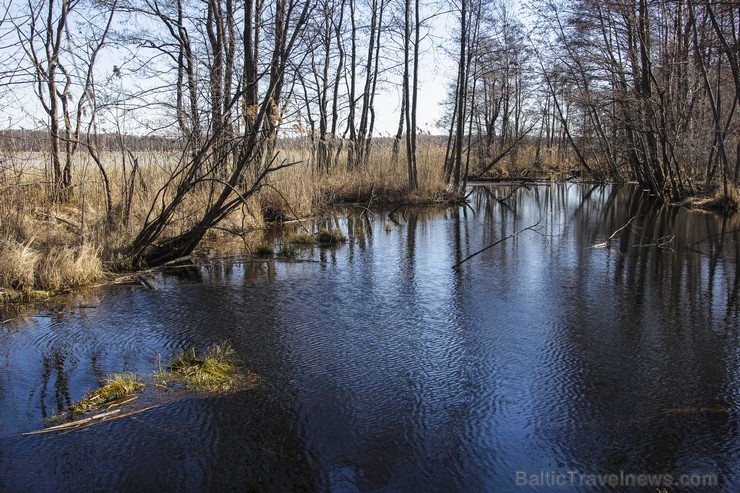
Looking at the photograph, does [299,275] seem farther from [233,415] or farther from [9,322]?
[233,415]

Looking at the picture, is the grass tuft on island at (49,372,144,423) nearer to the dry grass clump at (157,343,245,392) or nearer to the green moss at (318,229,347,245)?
the dry grass clump at (157,343,245,392)

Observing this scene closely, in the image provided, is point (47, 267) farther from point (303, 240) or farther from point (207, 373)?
point (303, 240)

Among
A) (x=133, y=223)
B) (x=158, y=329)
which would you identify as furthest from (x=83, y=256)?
(x=158, y=329)

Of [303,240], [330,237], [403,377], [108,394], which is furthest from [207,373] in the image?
[330,237]

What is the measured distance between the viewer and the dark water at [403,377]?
3564 millimetres

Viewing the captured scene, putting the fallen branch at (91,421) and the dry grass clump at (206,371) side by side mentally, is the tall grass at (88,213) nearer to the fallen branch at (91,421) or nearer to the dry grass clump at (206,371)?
the dry grass clump at (206,371)

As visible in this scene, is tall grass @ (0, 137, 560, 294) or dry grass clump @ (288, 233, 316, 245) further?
dry grass clump @ (288, 233, 316, 245)

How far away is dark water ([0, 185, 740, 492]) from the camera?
3564 mm

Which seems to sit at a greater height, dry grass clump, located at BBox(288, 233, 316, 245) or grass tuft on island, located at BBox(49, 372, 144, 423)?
dry grass clump, located at BBox(288, 233, 316, 245)

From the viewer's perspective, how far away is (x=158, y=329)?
6117mm

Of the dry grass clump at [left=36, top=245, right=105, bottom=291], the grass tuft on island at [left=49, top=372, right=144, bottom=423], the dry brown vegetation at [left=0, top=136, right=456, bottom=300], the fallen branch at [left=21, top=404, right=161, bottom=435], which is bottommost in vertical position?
the fallen branch at [left=21, top=404, right=161, bottom=435]

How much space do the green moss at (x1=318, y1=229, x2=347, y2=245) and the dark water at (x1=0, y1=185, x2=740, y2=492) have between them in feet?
6.44

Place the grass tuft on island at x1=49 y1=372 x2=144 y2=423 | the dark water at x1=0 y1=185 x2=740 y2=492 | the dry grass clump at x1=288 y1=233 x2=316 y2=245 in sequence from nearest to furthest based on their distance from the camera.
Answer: the dark water at x1=0 y1=185 x2=740 y2=492
the grass tuft on island at x1=49 y1=372 x2=144 y2=423
the dry grass clump at x1=288 y1=233 x2=316 y2=245

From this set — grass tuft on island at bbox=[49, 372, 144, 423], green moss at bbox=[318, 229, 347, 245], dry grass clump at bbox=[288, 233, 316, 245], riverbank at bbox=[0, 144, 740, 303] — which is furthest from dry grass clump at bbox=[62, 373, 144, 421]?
green moss at bbox=[318, 229, 347, 245]
